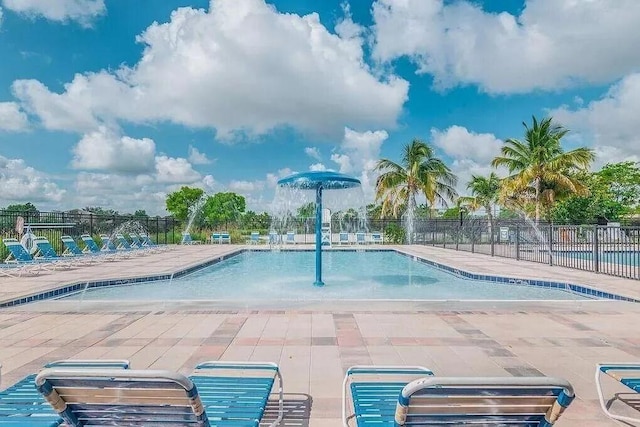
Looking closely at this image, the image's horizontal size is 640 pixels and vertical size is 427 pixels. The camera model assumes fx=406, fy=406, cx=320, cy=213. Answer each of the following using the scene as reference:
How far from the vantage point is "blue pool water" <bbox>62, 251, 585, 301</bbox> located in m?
8.33

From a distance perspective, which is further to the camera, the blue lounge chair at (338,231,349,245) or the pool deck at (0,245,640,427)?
the blue lounge chair at (338,231,349,245)

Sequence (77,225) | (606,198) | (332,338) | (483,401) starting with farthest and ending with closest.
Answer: (606,198), (77,225), (332,338), (483,401)

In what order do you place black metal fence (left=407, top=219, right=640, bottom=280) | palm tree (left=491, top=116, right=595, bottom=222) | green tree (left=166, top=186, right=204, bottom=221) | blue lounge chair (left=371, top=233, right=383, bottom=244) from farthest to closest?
green tree (left=166, top=186, right=204, bottom=221), blue lounge chair (left=371, top=233, right=383, bottom=244), palm tree (left=491, top=116, right=595, bottom=222), black metal fence (left=407, top=219, right=640, bottom=280)

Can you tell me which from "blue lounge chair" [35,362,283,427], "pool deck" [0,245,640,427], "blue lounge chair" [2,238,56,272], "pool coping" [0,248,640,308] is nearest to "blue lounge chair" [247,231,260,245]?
"pool coping" [0,248,640,308]

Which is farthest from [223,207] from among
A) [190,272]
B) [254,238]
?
[190,272]

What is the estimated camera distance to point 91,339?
4.57 m

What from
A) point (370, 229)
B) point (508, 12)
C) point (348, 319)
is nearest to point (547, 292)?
point (348, 319)

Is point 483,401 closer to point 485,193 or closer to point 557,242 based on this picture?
point 557,242

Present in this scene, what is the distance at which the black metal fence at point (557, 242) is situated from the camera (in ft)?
33.0

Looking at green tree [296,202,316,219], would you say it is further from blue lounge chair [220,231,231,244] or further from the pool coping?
the pool coping

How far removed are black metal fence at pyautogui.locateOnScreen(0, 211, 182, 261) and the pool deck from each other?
24.2 feet

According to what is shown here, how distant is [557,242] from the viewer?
511 inches

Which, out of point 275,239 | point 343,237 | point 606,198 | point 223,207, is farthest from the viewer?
point 223,207

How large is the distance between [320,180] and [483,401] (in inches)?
280
